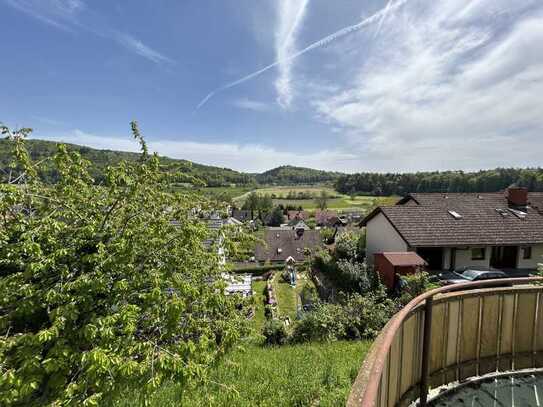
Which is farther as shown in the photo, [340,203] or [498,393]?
[340,203]

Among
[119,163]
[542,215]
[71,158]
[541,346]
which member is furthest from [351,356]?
[542,215]

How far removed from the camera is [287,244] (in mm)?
38219

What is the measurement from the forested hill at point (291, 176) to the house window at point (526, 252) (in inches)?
6104

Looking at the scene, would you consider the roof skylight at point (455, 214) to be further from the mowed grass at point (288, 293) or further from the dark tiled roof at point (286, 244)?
the dark tiled roof at point (286, 244)

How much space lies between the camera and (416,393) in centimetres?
294

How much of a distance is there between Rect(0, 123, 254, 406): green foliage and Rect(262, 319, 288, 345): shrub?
10.3 feet

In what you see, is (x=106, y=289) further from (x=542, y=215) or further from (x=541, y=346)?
(x=542, y=215)

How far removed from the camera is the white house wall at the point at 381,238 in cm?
1566

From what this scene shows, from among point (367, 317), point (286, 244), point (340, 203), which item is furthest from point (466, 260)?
point (340, 203)

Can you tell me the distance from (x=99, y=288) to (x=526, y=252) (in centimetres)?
2068

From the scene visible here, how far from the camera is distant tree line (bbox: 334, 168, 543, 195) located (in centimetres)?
6312

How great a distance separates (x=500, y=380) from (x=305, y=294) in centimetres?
1689

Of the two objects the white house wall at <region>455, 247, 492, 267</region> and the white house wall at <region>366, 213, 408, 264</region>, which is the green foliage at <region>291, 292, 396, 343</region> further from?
the white house wall at <region>455, 247, 492, 267</region>

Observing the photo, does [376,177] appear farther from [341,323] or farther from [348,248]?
[341,323]
